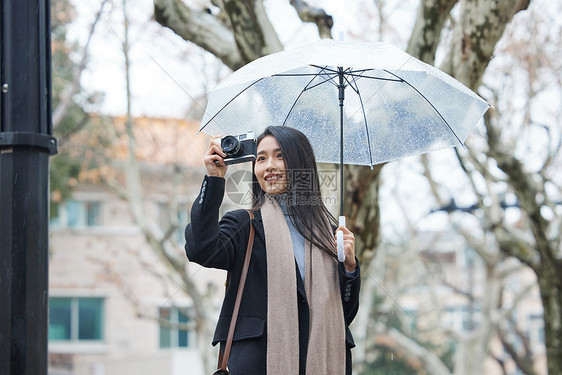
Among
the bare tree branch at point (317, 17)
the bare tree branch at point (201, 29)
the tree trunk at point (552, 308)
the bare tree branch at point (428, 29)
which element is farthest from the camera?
the tree trunk at point (552, 308)

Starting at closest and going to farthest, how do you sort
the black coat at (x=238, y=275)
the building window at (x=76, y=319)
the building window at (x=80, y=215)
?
the black coat at (x=238, y=275)
the building window at (x=76, y=319)
the building window at (x=80, y=215)

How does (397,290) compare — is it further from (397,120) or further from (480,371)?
(397,120)

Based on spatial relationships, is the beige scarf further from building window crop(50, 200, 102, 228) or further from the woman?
building window crop(50, 200, 102, 228)

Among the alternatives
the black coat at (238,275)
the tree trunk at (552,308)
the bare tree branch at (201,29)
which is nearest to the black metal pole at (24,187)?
the black coat at (238,275)

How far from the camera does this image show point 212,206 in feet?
7.44

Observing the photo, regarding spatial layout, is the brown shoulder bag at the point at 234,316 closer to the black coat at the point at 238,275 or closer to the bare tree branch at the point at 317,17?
the black coat at the point at 238,275

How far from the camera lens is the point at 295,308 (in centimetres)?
236

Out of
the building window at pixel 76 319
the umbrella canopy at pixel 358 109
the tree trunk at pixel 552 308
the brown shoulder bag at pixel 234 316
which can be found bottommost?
the building window at pixel 76 319

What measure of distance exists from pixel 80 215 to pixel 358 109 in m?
18.1

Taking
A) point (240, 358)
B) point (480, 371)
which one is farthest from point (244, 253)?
point (480, 371)

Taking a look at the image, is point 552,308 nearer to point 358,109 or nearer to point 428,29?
point 428,29

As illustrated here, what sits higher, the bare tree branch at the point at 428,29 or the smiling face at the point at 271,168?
the bare tree branch at the point at 428,29

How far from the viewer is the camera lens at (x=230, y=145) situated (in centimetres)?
234

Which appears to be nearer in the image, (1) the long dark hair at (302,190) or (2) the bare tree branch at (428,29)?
(1) the long dark hair at (302,190)
